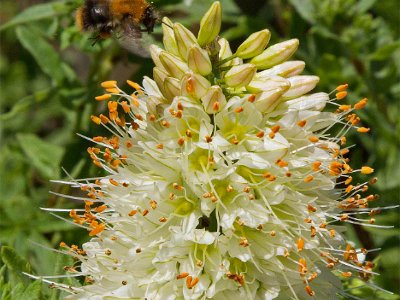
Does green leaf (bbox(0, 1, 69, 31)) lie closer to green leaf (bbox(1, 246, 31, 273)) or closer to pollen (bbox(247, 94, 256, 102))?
green leaf (bbox(1, 246, 31, 273))

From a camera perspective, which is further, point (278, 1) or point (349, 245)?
point (278, 1)

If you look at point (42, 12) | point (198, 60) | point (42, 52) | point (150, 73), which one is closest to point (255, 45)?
point (198, 60)

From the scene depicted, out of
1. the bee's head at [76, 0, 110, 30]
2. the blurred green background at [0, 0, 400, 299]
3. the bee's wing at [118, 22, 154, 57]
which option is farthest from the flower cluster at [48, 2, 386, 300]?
the blurred green background at [0, 0, 400, 299]

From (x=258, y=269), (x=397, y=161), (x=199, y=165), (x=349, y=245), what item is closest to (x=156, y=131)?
(x=199, y=165)

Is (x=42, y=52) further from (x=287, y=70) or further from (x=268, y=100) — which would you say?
(x=268, y=100)

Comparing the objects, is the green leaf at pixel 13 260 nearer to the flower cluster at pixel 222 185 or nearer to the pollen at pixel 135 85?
the flower cluster at pixel 222 185

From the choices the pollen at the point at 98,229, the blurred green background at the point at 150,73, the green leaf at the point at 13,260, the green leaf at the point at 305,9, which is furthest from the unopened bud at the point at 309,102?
the green leaf at the point at 305,9

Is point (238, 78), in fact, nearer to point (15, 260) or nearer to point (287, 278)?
point (287, 278)
